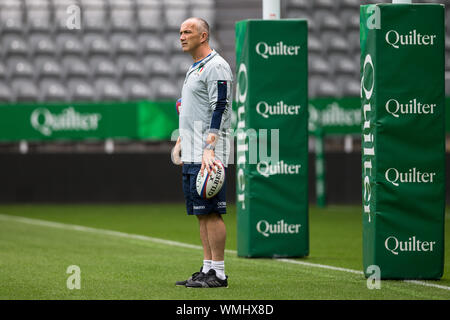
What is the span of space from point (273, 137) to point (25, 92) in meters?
11.8

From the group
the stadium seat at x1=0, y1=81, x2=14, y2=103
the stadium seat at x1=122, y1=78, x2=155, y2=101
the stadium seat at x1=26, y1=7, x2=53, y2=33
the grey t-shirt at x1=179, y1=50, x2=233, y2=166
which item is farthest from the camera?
the stadium seat at x1=26, y1=7, x2=53, y2=33

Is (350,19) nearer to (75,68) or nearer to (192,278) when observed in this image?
(75,68)

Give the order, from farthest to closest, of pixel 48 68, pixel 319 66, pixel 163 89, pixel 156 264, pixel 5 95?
pixel 319 66, pixel 48 68, pixel 163 89, pixel 5 95, pixel 156 264

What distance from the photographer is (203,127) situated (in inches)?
252

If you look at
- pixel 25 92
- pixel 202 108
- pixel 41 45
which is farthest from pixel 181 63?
pixel 202 108

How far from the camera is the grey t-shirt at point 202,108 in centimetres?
633

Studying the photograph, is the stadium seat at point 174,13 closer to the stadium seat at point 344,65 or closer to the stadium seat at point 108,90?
the stadium seat at point 108,90

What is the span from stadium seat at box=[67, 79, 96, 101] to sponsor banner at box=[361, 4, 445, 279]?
13242 mm

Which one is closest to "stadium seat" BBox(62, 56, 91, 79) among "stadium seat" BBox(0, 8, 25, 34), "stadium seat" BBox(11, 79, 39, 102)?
"stadium seat" BBox(11, 79, 39, 102)

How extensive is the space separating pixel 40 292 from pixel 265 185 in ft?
10.3

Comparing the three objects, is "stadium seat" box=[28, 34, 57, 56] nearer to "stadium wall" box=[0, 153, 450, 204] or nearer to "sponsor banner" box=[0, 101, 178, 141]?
"sponsor banner" box=[0, 101, 178, 141]

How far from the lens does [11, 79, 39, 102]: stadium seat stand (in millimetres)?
19484

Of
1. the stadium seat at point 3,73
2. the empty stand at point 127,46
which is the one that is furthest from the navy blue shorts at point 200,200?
the stadium seat at point 3,73
